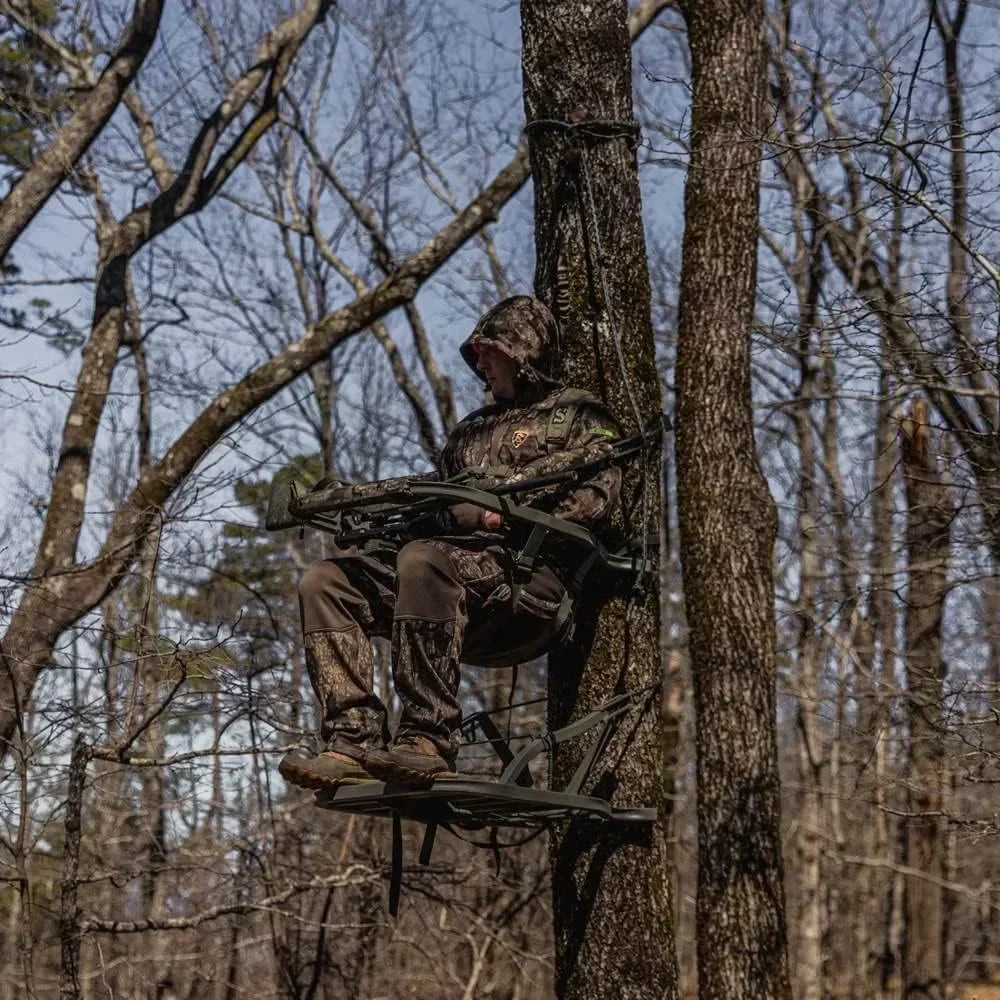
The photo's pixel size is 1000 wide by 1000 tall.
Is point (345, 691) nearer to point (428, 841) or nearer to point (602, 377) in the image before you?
point (428, 841)

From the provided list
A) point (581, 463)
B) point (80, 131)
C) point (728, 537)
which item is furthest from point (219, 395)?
point (581, 463)

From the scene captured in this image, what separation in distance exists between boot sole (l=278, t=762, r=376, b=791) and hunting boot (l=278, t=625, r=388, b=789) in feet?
0.28

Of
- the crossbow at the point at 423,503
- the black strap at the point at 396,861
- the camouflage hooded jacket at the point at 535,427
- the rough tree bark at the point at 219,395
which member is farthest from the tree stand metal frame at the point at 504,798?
the rough tree bark at the point at 219,395

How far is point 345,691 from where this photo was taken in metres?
4.23

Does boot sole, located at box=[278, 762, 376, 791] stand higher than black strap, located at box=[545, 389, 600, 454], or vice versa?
black strap, located at box=[545, 389, 600, 454]

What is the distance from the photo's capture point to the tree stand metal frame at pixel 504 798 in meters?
3.87

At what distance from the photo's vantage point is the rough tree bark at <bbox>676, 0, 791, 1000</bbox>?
693cm

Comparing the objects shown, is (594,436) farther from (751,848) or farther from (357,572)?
(751,848)

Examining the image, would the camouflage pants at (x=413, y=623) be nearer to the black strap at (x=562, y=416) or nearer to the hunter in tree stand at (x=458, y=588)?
the hunter in tree stand at (x=458, y=588)

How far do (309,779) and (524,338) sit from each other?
5.43 ft

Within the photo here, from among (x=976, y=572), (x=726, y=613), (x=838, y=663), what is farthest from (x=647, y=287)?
(x=838, y=663)

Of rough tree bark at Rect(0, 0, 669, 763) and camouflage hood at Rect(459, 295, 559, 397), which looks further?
rough tree bark at Rect(0, 0, 669, 763)

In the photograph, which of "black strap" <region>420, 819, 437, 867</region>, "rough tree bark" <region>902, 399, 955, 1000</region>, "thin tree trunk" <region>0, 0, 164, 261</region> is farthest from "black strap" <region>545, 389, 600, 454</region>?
"rough tree bark" <region>902, 399, 955, 1000</region>

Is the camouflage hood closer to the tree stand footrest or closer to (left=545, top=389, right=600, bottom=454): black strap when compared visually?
(left=545, top=389, right=600, bottom=454): black strap
